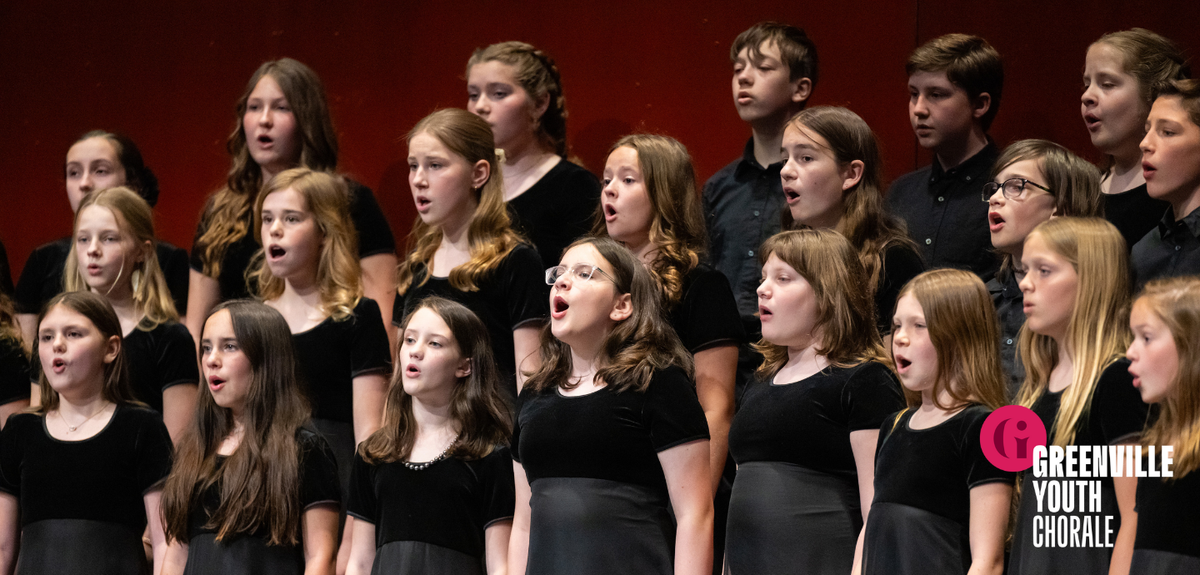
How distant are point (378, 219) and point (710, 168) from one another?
1.13m

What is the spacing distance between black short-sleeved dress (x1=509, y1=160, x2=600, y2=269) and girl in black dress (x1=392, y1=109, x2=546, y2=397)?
7.3 inches

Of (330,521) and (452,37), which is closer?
(330,521)

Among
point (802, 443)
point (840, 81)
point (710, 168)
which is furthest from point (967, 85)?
point (802, 443)

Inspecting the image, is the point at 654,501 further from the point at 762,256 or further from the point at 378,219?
the point at 378,219

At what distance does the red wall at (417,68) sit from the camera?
387cm

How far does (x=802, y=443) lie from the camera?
2.60 meters

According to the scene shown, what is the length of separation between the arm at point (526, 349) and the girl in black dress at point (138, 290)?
0.94m

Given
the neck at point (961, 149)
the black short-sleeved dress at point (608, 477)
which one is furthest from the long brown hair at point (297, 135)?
the neck at point (961, 149)

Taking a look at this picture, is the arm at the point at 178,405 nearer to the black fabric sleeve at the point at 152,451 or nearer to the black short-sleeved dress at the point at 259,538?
the black fabric sleeve at the point at 152,451

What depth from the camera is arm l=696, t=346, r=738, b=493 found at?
2.94 meters

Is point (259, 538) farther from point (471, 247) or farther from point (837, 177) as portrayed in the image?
point (837, 177)

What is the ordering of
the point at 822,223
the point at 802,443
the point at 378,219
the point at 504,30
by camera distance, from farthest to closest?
the point at 504,30 < the point at 378,219 < the point at 822,223 < the point at 802,443

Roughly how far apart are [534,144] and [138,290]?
1173mm

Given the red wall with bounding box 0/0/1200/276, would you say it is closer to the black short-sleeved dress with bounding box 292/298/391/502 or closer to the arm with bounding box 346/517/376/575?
the black short-sleeved dress with bounding box 292/298/391/502
